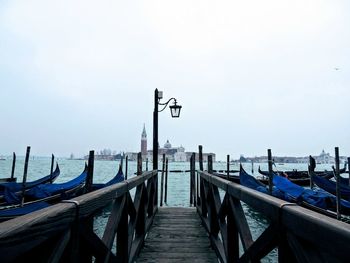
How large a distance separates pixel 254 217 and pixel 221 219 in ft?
29.3

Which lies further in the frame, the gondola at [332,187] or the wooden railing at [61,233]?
the gondola at [332,187]

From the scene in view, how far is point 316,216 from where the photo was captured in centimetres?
108

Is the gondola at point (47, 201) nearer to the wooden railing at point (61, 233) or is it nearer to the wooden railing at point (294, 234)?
the wooden railing at point (61, 233)

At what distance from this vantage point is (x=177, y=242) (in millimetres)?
4062

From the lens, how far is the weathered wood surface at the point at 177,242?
3.46m

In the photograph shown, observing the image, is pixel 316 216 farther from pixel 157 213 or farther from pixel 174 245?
pixel 157 213

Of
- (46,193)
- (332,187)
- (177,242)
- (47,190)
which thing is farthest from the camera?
(332,187)

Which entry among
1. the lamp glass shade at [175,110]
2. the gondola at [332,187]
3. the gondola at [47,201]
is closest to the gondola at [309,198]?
the gondola at [332,187]

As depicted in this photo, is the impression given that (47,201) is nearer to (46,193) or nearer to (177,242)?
(46,193)

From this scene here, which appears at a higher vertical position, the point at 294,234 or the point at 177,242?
the point at 294,234

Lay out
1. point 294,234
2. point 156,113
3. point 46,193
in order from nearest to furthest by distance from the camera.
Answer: point 294,234, point 156,113, point 46,193

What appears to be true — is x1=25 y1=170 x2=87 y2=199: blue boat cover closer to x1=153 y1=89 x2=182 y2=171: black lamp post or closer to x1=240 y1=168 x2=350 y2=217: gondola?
x1=153 y1=89 x2=182 y2=171: black lamp post

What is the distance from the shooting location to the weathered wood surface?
3.46 meters

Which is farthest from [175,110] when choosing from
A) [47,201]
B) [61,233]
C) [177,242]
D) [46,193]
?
[61,233]
